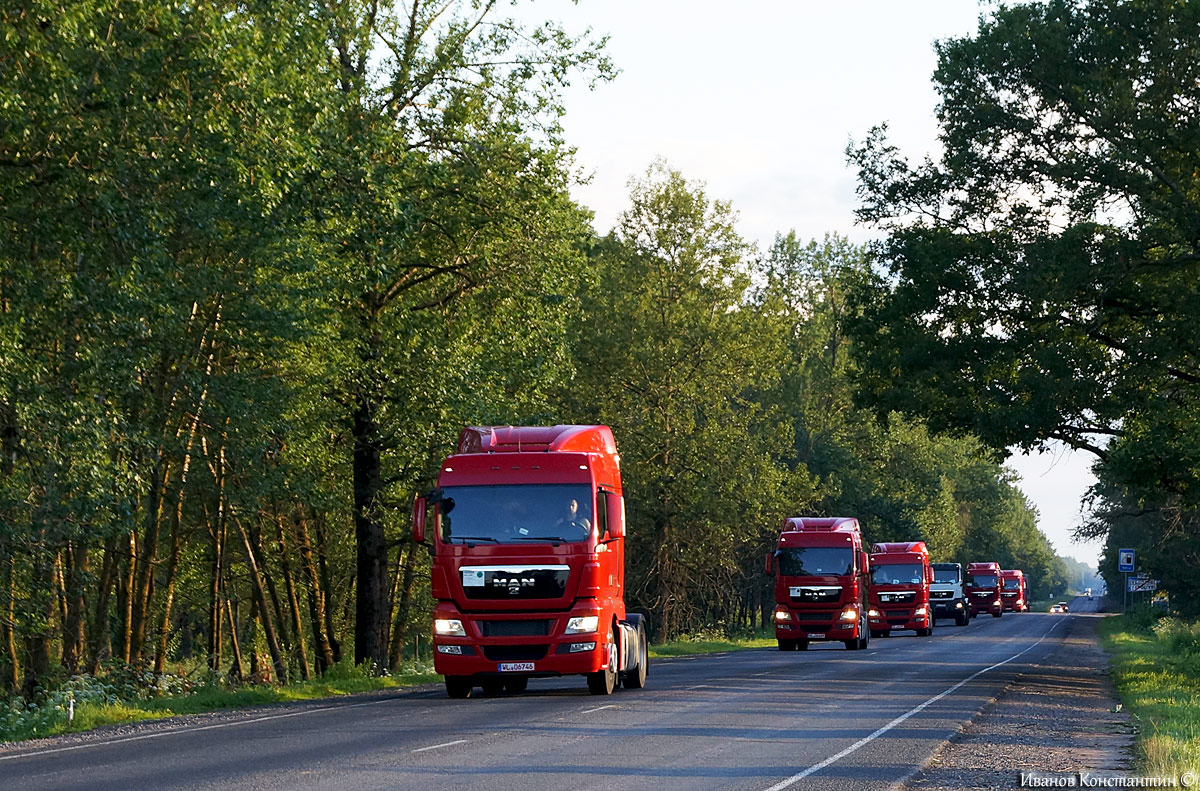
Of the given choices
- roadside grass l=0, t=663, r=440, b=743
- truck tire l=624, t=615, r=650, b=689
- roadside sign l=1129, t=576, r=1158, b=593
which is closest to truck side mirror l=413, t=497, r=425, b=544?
roadside grass l=0, t=663, r=440, b=743

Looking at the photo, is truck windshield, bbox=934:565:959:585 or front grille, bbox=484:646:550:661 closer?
front grille, bbox=484:646:550:661

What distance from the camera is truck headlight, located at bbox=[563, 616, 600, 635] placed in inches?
822

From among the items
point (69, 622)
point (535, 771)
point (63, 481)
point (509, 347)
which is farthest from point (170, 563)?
point (535, 771)

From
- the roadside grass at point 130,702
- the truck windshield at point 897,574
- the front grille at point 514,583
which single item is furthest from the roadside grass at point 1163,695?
the roadside grass at point 130,702

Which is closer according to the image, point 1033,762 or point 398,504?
point 1033,762

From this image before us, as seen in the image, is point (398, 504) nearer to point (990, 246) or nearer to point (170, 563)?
point (170, 563)

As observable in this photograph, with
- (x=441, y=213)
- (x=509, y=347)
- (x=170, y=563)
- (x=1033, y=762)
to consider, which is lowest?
(x=1033, y=762)

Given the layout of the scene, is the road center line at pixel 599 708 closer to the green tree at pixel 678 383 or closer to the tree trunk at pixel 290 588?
the tree trunk at pixel 290 588

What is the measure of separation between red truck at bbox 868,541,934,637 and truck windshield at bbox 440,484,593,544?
36.0 meters

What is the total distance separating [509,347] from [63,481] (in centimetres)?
1275

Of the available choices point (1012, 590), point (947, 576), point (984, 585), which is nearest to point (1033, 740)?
point (947, 576)

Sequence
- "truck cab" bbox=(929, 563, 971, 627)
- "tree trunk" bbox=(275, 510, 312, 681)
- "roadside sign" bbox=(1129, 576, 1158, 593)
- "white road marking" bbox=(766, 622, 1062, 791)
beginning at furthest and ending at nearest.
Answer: "truck cab" bbox=(929, 563, 971, 627)
"roadside sign" bbox=(1129, 576, 1158, 593)
"tree trunk" bbox=(275, 510, 312, 681)
"white road marking" bbox=(766, 622, 1062, 791)

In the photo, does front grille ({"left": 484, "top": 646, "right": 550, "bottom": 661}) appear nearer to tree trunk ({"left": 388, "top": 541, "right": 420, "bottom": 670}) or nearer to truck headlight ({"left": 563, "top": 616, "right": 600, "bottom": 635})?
truck headlight ({"left": 563, "top": 616, "right": 600, "bottom": 635})

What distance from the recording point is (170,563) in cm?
3397
